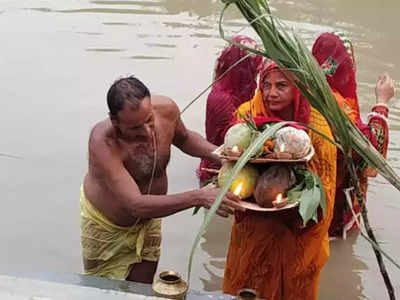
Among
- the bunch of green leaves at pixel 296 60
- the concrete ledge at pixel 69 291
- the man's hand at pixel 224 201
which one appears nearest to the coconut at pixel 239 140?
the man's hand at pixel 224 201

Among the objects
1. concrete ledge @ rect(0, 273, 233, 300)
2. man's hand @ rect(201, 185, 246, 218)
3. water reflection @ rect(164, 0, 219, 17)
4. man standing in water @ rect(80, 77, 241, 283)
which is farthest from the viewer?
water reflection @ rect(164, 0, 219, 17)

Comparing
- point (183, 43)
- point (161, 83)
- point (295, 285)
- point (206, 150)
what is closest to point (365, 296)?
point (295, 285)

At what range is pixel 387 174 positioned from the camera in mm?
2299

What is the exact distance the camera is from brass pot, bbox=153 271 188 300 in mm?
2221

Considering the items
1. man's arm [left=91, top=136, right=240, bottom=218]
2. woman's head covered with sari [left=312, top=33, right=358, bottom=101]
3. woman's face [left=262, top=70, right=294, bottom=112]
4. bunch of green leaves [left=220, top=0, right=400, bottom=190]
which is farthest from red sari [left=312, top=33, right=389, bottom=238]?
bunch of green leaves [left=220, top=0, right=400, bottom=190]

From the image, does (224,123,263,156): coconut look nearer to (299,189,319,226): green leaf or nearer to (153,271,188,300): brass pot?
(299,189,319,226): green leaf

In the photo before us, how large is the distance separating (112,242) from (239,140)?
910 mm

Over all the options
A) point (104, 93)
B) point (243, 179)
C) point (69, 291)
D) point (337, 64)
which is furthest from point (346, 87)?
point (104, 93)

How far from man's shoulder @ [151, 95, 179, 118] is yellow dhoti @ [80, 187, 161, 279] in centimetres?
55

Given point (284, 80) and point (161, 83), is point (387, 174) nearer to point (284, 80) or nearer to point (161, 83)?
point (284, 80)

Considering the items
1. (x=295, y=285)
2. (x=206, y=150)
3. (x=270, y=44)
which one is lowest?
(x=295, y=285)

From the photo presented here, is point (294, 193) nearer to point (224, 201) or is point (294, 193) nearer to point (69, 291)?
point (224, 201)

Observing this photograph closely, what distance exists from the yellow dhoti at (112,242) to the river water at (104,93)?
2.84 ft

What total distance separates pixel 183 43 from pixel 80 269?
470 centimetres
